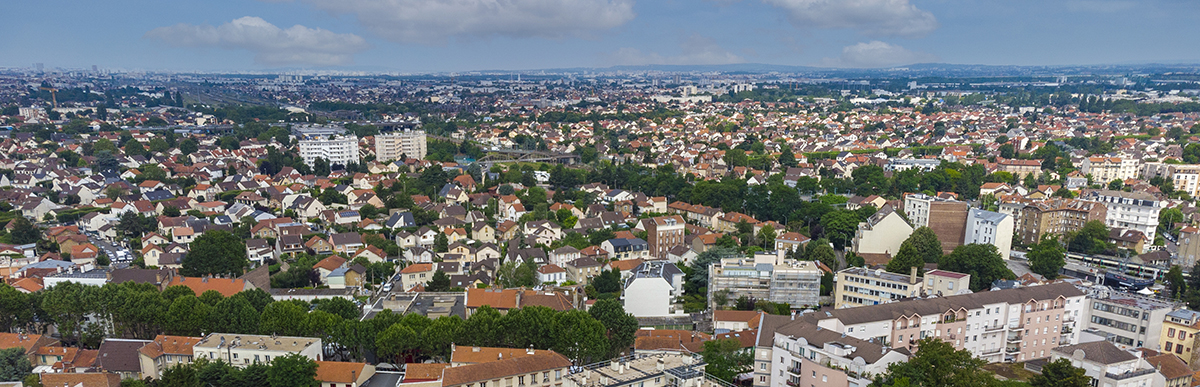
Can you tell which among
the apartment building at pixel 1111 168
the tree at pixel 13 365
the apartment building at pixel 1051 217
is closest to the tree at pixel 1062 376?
the apartment building at pixel 1051 217

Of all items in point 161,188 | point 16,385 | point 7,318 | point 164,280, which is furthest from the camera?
point 161,188

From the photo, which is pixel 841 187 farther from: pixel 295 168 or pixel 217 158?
pixel 217 158

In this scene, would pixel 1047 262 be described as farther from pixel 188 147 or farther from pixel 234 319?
pixel 188 147

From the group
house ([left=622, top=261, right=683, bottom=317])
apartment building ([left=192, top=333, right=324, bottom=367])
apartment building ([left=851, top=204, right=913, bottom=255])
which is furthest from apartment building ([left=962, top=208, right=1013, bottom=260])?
apartment building ([left=192, top=333, right=324, bottom=367])

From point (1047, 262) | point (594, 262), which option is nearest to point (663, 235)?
point (594, 262)

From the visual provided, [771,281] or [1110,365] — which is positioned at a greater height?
[1110,365]

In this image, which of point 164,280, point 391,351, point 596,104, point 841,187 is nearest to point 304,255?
point 164,280

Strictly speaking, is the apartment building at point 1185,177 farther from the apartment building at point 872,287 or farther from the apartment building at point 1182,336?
the apartment building at point 872,287
